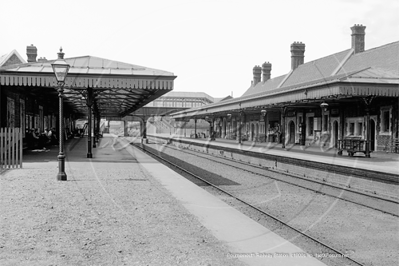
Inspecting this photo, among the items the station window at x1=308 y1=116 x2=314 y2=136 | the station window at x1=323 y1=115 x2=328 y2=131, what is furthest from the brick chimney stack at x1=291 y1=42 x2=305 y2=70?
the station window at x1=323 y1=115 x2=328 y2=131

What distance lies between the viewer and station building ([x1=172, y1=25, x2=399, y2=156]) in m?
18.2

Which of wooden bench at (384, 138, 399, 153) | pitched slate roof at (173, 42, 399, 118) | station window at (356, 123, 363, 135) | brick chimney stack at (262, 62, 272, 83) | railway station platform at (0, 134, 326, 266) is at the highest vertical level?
brick chimney stack at (262, 62, 272, 83)

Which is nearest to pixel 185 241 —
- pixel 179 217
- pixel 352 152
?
pixel 179 217

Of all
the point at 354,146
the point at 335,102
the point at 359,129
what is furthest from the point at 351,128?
the point at 354,146

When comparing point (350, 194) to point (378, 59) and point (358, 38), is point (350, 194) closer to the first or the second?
point (378, 59)

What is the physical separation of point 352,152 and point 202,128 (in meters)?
53.2

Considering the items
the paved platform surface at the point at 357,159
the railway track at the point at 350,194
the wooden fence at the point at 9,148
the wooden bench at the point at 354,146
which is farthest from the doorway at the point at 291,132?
the wooden fence at the point at 9,148

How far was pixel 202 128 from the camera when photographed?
71938 millimetres

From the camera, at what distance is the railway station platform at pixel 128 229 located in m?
5.11

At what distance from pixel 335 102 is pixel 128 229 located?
2049 centimetres

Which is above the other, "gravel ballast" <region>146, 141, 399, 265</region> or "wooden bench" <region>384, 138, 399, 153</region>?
"wooden bench" <region>384, 138, 399, 153</region>

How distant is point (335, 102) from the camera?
24.3m

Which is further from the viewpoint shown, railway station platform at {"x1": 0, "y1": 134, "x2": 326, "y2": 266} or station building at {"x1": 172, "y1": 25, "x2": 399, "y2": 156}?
station building at {"x1": 172, "y1": 25, "x2": 399, "y2": 156}

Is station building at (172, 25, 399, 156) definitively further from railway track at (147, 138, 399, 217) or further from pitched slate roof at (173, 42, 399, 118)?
railway track at (147, 138, 399, 217)
